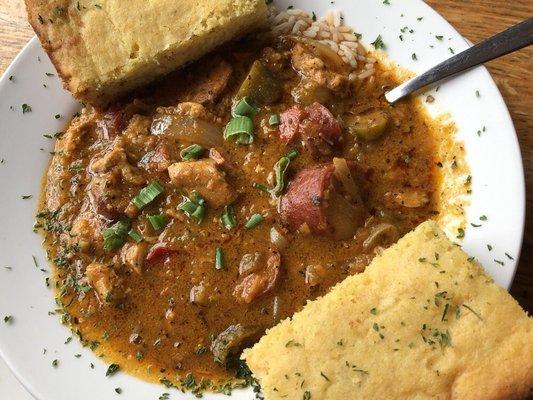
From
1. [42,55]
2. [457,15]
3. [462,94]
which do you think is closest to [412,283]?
[462,94]

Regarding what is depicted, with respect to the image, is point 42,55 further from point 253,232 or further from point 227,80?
point 253,232

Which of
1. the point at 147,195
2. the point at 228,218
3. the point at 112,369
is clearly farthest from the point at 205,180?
the point at 112,369

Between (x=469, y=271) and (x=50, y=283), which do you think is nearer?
(x=469, y=271)

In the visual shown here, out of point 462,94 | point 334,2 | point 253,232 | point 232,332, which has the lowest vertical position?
point 232,332

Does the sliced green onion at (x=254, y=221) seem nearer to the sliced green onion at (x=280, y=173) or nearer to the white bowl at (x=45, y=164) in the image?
the sliced green onion at (x=280, y=173)

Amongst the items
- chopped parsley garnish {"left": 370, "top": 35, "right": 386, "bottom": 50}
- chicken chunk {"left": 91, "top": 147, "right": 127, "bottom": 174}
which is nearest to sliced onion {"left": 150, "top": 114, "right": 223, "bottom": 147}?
chicken chunk {"left": 91, "top": 147, "right": 127, "bottom": 174}

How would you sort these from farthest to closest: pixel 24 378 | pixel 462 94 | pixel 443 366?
pixel 462 94, pixel 24 378, pixel 443 366
